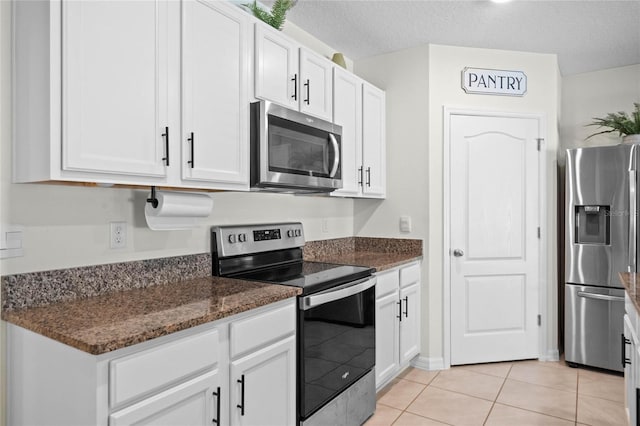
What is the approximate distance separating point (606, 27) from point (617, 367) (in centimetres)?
244

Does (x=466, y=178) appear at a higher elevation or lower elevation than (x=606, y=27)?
lower

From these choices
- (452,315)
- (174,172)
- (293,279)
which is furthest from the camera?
(452,315)

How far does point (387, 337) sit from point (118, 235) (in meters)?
1.76

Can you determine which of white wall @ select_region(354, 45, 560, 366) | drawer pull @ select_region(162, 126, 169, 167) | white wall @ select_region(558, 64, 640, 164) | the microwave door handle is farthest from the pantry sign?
drawer pull @ select_region(162, 126, 169, 167)

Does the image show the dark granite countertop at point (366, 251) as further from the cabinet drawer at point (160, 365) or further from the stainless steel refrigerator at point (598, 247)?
the cabinet drawer at point (160, 365)

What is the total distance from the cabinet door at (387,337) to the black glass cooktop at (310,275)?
354mm

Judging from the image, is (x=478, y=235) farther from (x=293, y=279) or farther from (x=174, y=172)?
(x=174, y=172)

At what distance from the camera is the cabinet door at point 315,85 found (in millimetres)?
2404

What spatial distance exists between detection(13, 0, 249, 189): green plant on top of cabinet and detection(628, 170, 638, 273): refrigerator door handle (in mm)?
2847

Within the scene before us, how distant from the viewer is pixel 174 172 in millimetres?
1682

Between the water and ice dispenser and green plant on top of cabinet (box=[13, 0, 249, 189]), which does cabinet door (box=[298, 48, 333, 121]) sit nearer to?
green plant on top of cabinet (box=[13, 0, 249, 189])

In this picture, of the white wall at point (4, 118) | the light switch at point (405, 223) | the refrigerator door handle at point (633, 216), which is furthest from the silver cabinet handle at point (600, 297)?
the white wall at point (4, 118)

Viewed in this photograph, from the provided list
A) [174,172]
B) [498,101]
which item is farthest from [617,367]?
[174,172]

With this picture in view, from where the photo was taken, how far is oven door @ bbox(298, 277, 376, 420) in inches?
74.5
